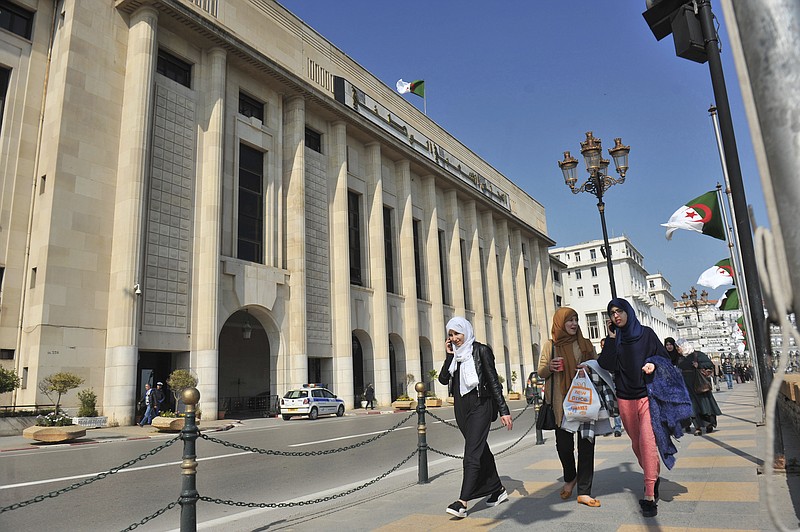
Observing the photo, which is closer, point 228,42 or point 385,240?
point 228,42

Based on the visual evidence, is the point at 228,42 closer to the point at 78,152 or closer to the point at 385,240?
the point at 78,152

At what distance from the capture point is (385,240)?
1458 inches

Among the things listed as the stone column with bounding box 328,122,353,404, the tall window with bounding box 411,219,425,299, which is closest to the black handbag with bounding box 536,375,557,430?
the stone column with bounding box 328,122,353,404

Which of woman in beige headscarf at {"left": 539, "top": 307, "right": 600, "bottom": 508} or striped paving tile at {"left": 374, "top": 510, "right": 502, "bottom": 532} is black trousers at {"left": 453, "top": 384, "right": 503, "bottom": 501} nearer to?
striped paving tile at {"left": 374, "top": 510, "right": 502, "bottom": 532}

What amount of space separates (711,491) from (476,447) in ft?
8.45

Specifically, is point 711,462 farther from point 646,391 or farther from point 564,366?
point 564,366

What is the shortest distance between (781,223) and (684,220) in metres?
12.7

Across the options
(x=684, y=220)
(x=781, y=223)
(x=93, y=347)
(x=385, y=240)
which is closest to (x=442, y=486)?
(x=781, y=223)

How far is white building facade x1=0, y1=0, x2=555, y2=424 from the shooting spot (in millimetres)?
19688

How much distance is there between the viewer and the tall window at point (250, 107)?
90.4 ft

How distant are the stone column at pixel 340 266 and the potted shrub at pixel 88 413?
40.3ft

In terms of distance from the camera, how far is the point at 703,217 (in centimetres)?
1272

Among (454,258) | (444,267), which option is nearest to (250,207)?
(444,267)

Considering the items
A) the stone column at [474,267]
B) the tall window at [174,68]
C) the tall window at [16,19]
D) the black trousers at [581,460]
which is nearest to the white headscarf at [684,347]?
the black trousers at [581,460]
